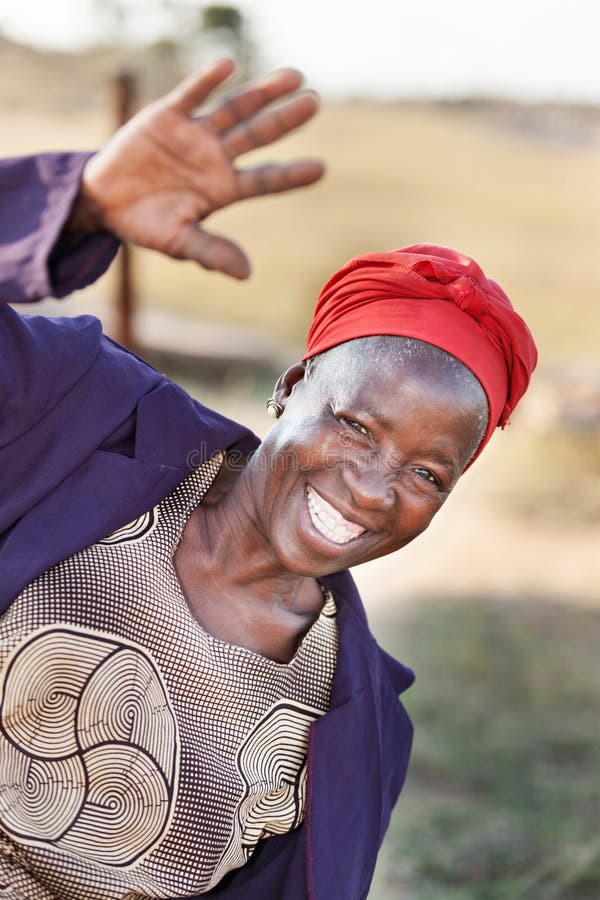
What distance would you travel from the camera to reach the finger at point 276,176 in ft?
4.69

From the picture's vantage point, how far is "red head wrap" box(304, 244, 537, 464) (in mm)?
1867

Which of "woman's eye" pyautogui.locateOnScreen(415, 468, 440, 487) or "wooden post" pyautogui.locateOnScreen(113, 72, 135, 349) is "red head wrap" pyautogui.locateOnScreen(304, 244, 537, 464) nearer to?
"woman's eye" pyautogui.locateOnScreen(415, 468, 440, 487)

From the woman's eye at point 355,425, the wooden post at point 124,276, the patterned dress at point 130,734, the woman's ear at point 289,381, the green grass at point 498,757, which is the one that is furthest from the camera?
the wooden post at point 124,276

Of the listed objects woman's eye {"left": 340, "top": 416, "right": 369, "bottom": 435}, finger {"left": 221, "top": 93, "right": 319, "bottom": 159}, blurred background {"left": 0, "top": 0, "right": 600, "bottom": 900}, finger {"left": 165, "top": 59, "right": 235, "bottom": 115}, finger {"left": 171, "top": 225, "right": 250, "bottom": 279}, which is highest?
finger {"left": 165, "top": 59, "right": 235, "bottom": 115}

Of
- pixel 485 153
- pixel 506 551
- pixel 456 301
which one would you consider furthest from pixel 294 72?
pixel 485 153

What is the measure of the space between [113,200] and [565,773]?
3.14 meters

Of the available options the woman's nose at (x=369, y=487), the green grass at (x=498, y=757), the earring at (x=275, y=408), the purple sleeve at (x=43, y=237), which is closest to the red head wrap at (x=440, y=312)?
the earring at (x=275, y=408)

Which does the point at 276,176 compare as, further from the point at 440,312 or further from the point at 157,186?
the point at 440,312

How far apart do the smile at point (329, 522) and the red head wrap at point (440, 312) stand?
0.27 m

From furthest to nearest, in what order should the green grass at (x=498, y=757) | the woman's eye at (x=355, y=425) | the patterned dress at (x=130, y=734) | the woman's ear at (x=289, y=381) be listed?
the green grass at (x=498, y=757) → the woman's ear at (x=289, y=381) → the woman's eye at (x=355, y=425) → the patterned dress at (x=130, y=734)

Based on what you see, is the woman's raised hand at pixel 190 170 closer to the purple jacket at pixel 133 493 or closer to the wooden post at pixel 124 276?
the purple jacket at pixel 133 493

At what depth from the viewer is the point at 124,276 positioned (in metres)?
5.51

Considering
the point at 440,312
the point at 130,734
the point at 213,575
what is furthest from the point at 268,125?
the point at 130,734

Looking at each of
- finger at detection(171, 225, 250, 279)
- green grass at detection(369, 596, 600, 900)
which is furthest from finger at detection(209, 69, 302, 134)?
green grass at detection(369, 596, 600, 900)
